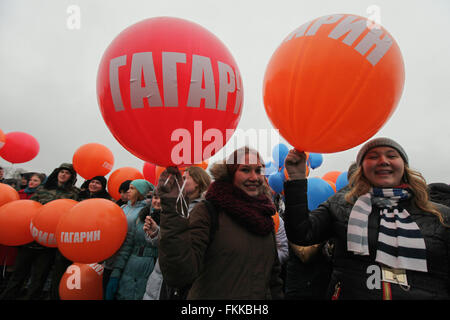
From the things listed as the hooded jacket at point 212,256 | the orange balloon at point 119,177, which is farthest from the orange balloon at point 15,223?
the hooded jacket at point 212,256

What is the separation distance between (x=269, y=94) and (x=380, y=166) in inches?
33.4

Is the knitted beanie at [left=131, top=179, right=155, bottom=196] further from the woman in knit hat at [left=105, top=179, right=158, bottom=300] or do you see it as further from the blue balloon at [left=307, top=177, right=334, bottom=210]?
the blue balloon at [left=307, top=177, right=334, bottom=210]

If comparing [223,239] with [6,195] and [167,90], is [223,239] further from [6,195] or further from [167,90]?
[6,195]

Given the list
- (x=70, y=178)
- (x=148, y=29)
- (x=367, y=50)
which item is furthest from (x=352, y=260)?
(x=70, y=178)

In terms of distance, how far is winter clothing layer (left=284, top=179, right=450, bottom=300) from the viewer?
1.21 meters

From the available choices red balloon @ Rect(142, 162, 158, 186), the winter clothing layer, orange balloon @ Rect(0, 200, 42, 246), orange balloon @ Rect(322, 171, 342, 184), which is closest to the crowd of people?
the winter clothing layer

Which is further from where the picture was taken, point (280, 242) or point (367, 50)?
point (280, 242)

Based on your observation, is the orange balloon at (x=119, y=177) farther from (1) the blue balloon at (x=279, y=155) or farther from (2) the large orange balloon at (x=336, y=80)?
(2) the large orange balloon at (x=336, y=80)

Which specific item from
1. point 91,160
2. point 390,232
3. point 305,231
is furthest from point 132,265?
point 91,160

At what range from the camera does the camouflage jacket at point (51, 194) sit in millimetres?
3898

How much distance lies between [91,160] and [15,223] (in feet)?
5.68

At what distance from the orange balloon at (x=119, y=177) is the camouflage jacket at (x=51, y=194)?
758 mm
